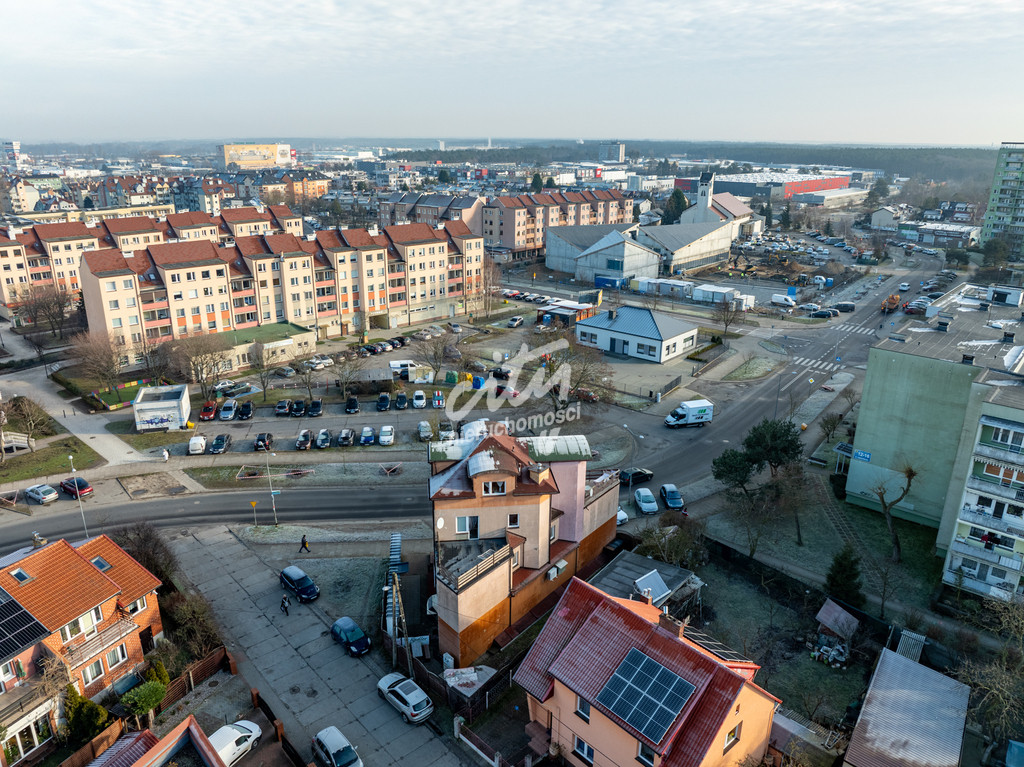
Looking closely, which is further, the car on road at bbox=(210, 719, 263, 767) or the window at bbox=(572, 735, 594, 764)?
the car on road at bbox=(210, 719, 263, 767)

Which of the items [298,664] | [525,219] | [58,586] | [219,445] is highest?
[525,219]

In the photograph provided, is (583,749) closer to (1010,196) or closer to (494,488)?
(494,488)

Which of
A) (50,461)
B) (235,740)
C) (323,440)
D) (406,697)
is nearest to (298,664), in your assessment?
(235,740)

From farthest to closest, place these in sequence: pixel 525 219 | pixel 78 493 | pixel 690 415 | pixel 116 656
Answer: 1. pixel 525 219
2. pixel 690 415
3. pixel 78 493
4. pixel 116 656

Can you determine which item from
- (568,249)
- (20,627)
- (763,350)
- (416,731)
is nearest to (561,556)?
(416,731)

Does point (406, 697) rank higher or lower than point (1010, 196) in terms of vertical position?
lower

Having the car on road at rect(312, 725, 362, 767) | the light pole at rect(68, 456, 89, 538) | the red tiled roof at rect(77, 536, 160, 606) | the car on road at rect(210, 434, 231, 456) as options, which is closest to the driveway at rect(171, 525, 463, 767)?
the car on road at rect(312, 725, 362, 767)

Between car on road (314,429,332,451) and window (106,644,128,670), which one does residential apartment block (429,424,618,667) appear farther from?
car on road (314,429,332,451)
